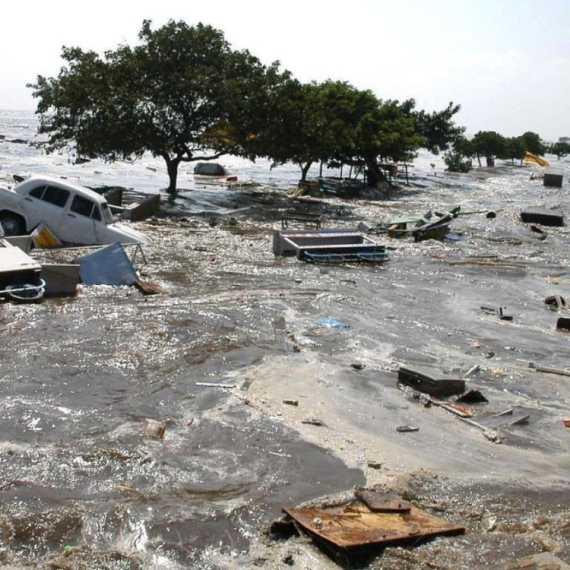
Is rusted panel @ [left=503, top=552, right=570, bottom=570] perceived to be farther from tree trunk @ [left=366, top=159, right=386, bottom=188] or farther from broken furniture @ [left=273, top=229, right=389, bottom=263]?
tree trunk @ [left=366, top=159, right=386, bottom=188]

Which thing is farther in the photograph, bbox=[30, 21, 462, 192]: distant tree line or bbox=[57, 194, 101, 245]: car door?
bbox=[30, 21, 462, 192]: distant tree line

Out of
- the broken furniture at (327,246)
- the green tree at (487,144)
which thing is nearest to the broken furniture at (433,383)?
the broken furniture at (327,246)

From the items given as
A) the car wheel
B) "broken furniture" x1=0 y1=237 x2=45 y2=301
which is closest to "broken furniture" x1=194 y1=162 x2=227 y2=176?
the car wheel

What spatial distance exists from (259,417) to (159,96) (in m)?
21.0

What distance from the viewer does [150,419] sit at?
328 inches

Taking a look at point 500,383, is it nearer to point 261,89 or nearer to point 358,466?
point 358,466

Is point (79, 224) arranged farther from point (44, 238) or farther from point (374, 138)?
point (374, 138)

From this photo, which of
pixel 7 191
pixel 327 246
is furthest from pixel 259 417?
pixel 327 246

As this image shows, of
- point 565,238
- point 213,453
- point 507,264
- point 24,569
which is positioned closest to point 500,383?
point 213,453

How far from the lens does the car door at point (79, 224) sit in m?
17.1

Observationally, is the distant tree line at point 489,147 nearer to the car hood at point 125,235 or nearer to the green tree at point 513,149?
the green tree at point 513,149

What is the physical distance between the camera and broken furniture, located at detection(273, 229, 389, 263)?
61.6 ft

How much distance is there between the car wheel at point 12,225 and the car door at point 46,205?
205 millimetres

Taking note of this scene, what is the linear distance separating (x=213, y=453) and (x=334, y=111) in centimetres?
3383
